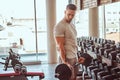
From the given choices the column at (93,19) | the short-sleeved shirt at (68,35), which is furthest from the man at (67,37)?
the column at (93,19)

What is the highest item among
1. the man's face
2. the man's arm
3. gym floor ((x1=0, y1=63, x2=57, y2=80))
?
the man's face

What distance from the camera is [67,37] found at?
339 cm

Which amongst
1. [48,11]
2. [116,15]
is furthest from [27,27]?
[116,15]

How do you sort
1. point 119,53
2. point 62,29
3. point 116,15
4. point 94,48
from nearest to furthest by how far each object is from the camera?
point 62,29 → point 119,53 → point 94,48 → point 116,15

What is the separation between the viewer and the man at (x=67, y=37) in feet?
10.8

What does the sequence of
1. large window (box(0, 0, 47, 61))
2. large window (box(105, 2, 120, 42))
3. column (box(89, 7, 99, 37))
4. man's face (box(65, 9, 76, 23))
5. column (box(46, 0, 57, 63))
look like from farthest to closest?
large window (box(0, 0, 47, 61)) → column (box(46, 0, 57, 63)) → column (box(89, 7, 99, 37)) → large window (box(105, 2, 120, 42)) → man's face (box(65, 9, 76, 23))

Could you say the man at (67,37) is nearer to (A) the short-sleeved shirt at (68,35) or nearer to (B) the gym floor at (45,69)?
(A) the short-sleeved shirt at (68,35)

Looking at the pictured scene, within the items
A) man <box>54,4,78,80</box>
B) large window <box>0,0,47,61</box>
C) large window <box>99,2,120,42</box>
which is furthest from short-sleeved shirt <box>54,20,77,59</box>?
large window <box>0,0,47,61</box>

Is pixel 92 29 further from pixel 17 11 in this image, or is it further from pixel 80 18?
pixel 17 11

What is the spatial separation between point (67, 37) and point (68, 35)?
0.03 meters

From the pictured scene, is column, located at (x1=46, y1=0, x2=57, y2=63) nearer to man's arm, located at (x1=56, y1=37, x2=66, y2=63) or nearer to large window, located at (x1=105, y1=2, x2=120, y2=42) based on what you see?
large window, located at (x1=105, y1=2, x2=120, y2=42)

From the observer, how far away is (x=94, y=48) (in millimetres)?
5445

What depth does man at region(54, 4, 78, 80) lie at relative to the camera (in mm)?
3299

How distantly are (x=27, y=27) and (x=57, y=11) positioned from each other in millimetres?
1287
